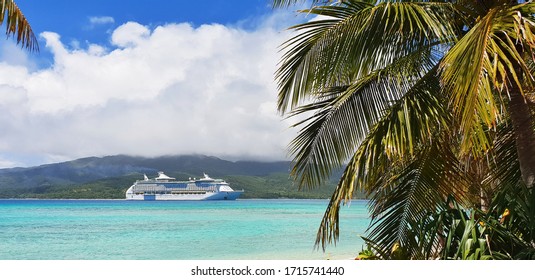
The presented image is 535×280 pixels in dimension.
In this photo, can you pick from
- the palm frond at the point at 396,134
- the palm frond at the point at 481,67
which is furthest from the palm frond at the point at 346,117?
the palm frond at the point at 481,67

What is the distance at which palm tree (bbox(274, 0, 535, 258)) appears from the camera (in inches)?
162

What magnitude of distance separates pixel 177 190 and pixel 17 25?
78.6m

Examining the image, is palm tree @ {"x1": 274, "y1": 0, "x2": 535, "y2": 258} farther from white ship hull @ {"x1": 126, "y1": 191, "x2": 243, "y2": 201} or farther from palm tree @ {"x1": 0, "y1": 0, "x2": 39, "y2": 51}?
white ship hull @ {"x1": 126, "y1": 191, "x2": 243, "y2": 201}

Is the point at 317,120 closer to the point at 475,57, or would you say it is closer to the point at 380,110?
the point at 380,110

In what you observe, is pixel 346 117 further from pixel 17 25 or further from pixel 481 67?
pixel 17 25

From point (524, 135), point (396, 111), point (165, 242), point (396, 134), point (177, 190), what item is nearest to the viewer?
point (524, 135)

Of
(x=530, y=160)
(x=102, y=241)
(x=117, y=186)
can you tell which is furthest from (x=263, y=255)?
(x=117, y=186)

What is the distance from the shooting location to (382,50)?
479 centimetres

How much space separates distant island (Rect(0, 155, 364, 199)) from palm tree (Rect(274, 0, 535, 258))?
5665 cm

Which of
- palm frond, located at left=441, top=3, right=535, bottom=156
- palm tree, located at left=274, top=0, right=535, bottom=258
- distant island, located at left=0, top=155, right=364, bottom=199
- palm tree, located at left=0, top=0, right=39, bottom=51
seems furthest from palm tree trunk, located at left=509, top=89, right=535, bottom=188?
distant island, located at left=0, top=155, right=364, bottom=199

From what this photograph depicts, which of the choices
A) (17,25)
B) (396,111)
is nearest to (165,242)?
(17,25)

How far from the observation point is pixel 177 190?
8300cm

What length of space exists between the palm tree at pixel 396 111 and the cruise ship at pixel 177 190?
78.7m
